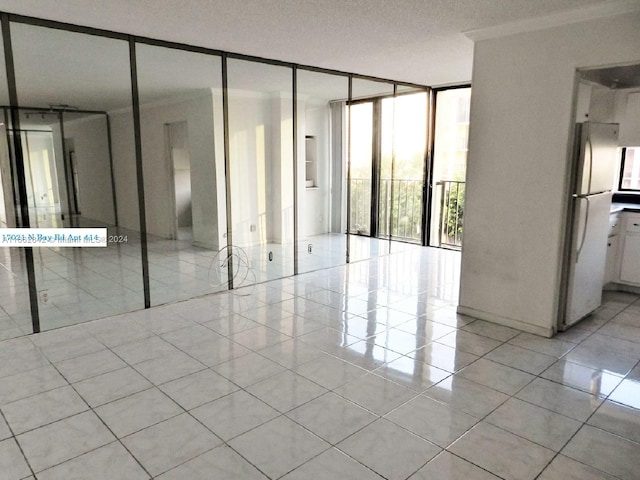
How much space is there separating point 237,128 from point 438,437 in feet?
12.8

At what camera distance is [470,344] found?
3408mm

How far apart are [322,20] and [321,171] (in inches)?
126

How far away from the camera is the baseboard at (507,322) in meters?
3.56

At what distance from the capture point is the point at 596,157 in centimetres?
351

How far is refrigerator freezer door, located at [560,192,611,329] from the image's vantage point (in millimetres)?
3523

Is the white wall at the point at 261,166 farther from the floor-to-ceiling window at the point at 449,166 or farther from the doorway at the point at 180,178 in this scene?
the floor-to-ceiling window at the point at 449,166

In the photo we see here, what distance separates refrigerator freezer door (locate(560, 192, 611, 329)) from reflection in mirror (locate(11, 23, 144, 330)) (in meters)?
3.79

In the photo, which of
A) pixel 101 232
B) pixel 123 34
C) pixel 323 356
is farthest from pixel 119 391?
pixel 123 34

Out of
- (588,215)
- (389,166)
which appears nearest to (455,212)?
(389,166)

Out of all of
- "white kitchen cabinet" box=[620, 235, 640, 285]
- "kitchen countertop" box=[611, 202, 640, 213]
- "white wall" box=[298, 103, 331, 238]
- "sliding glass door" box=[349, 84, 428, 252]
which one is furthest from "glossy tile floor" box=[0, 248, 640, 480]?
"sliding glass door" box=[349, 84, 428, 252]

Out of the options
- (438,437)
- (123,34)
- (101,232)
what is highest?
(123,34)

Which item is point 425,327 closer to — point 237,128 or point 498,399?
point 498,399

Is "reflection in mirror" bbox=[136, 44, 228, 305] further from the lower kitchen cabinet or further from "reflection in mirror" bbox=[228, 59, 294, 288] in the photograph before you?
the lower kitchen cabinet

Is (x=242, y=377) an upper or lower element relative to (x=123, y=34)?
lower
